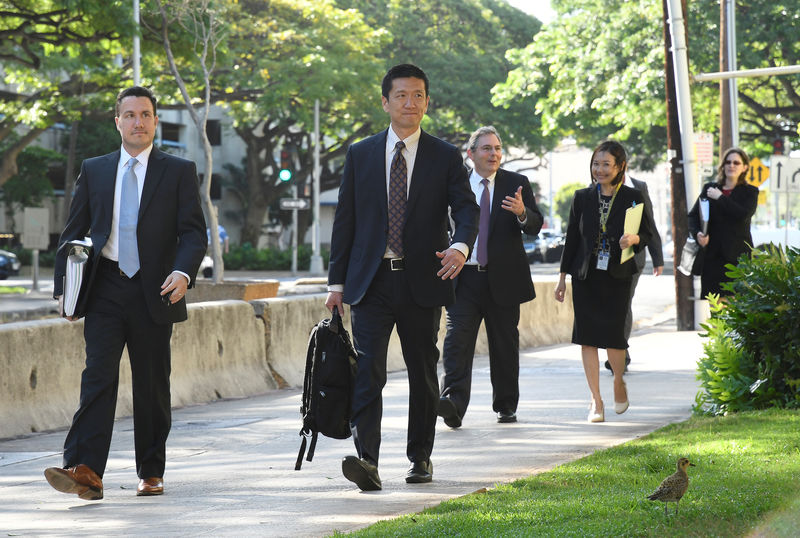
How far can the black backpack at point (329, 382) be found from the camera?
623cm

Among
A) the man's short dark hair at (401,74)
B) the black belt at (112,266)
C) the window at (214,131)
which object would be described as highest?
the window at (214,131)

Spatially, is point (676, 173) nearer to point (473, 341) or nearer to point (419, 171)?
point (473, 341)

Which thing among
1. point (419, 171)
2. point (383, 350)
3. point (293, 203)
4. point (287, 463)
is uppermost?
point (293, 203)

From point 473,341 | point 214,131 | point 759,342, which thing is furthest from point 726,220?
point 214,131

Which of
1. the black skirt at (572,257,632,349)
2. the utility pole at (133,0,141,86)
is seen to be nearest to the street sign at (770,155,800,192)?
the utility pole at (133,0,141,86)

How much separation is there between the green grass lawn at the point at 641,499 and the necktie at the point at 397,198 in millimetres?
1279

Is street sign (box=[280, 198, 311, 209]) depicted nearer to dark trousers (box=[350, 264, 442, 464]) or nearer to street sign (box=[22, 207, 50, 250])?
street sign (box=[22, 207, 50, 250])

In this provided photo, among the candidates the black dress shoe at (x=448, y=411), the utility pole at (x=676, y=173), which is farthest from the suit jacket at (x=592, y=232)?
the utility pole at (x=676, y=173)

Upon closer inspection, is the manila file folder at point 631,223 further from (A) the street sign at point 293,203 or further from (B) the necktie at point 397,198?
(A) the street sign at point 293,203

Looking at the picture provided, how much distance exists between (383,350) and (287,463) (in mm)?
1335

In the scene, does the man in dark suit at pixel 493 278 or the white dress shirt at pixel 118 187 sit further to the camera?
the man in dark suit at pixel 493 278

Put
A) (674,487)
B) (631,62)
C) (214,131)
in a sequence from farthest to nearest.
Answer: (214,131)
(631,62)
(674,487)

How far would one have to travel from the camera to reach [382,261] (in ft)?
20.5

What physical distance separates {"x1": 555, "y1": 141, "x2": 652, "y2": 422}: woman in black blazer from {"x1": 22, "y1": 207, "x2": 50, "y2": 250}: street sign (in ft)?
74.4
